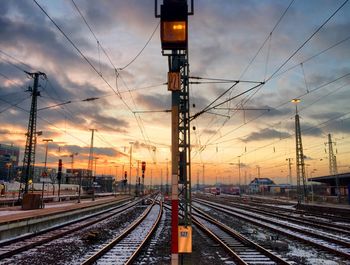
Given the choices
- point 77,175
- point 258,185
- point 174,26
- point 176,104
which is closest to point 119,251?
point 176,104

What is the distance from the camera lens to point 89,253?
601 inches

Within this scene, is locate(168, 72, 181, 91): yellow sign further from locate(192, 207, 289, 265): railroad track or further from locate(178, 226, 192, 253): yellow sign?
locate(192, 207, 289, 265): railroad track

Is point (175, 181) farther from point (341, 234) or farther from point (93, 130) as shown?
point (93, 130)

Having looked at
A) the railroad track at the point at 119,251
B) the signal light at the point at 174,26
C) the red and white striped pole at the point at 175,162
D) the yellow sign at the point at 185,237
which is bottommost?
the railroad track at the point at 119,251

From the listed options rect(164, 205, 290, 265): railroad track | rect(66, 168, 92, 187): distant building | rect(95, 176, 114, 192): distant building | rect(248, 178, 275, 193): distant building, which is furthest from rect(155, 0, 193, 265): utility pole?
rect(95, 176, 114, 192): distant building

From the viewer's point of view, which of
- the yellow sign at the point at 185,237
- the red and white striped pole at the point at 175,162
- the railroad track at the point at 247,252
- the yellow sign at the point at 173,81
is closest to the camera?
the red and white striped pole at the point at 175,162

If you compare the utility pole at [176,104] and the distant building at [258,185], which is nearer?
the utility pole at [176,104]

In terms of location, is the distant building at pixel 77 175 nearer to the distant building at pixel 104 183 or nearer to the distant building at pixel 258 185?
the distant building at pixel 104 183

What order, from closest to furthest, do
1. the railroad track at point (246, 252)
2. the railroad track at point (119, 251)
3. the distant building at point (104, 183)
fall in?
the railroad track at point (246, 252) < the railroad track at point (119, 251) < the distant building at point (104, 183)

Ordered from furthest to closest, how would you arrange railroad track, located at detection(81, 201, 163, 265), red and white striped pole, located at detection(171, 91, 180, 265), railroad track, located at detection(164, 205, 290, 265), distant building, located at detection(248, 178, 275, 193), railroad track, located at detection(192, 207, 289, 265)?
1. distant building, located at detection(248, 178, 275, 193)
2. railroad track, located at detection(81, 201, 163, 265)
3. railroad track, located at detection(192, 207, 289, 265)
4. railroad track, located at detection(164, 205, 290, 265)
5. red and white striped pole, located at detection(171, 91, 180, 265)

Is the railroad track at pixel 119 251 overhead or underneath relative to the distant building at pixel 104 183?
underneath

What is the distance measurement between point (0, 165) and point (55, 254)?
166m

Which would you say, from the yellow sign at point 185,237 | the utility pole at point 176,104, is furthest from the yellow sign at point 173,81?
the yellow sign at point 185,237

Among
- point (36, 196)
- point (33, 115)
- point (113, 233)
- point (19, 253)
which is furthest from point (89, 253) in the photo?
point (33, 115)
